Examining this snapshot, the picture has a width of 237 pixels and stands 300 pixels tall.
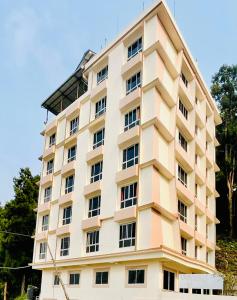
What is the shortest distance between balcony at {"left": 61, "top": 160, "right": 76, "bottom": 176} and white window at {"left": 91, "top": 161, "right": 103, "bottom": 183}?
8.37ft

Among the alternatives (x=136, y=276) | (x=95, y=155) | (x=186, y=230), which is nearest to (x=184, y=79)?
(x=95, y=155)

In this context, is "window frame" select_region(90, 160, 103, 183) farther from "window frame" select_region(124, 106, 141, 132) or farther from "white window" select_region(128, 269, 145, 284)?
"white window" select_region(128, 269, 145, 284)

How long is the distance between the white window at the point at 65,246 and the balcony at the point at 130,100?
1141 cm

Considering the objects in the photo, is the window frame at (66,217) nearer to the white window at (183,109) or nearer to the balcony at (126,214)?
the balcony at (126,214)

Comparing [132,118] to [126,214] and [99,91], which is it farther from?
[126,214]

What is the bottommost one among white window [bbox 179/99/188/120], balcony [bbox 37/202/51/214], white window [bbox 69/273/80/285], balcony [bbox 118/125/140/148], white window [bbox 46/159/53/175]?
white window [bbox 69/273/80/285]

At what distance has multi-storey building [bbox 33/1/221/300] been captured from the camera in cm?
2589

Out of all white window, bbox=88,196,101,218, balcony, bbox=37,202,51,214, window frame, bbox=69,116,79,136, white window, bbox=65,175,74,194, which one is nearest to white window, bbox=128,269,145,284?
white window, bbox=88,196,101,218

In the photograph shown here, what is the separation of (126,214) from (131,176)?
2516 mm

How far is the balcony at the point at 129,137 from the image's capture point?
27.7 m

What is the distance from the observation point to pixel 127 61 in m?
31.5

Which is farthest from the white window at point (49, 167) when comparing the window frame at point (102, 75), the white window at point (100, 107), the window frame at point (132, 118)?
the window frame at point (132, 118)

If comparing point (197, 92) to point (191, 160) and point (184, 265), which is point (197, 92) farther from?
point (184, 265)

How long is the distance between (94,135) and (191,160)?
323 inches
